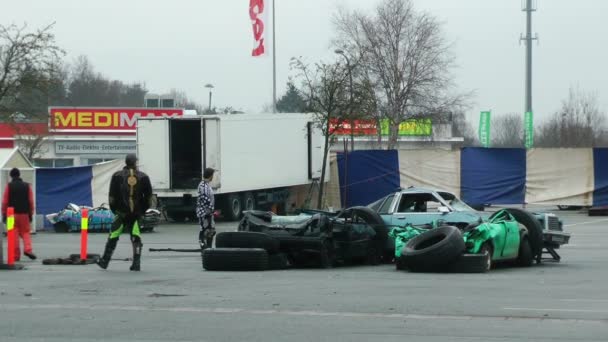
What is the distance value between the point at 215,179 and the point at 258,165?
303 cm

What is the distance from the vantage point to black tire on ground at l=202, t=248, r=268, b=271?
620 inches

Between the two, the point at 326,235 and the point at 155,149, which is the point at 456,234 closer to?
the point at 326,235

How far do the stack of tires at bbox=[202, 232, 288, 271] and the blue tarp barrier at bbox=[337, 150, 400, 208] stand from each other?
64.2ft

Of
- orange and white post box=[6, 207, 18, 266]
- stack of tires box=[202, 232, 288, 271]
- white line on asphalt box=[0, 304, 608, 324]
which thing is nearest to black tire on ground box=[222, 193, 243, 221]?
orange and white post box=[6, 207, 18, 266]

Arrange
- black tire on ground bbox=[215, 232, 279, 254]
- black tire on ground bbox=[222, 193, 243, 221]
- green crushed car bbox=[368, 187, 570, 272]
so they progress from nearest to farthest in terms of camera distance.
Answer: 1. green crushed car bbox=[368, 187, 570, 272]
2. black tire on ground bbox=[215, 232, 279, 254]
3. black tire on ground bbox=[222, 193, 243, 221]

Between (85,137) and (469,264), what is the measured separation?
45017 millimetres

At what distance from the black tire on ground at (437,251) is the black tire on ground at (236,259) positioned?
234 cm

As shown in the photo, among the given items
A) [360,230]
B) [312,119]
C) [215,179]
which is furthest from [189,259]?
[312,119]

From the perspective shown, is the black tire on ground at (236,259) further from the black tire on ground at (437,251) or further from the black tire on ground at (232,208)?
the black tire on ground at (232,208)

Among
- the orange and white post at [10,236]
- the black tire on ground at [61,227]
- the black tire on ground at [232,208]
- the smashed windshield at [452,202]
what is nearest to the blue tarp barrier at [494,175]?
the black tire on ground at [232,208]

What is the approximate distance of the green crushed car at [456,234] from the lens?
15.6m

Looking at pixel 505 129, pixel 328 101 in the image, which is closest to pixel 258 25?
pixel 328 101

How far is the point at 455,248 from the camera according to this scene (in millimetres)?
15445

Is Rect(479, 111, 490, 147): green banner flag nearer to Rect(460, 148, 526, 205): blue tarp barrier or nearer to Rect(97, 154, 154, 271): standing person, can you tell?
Rect(460, 148, 526, 205): blue tarp barrier
